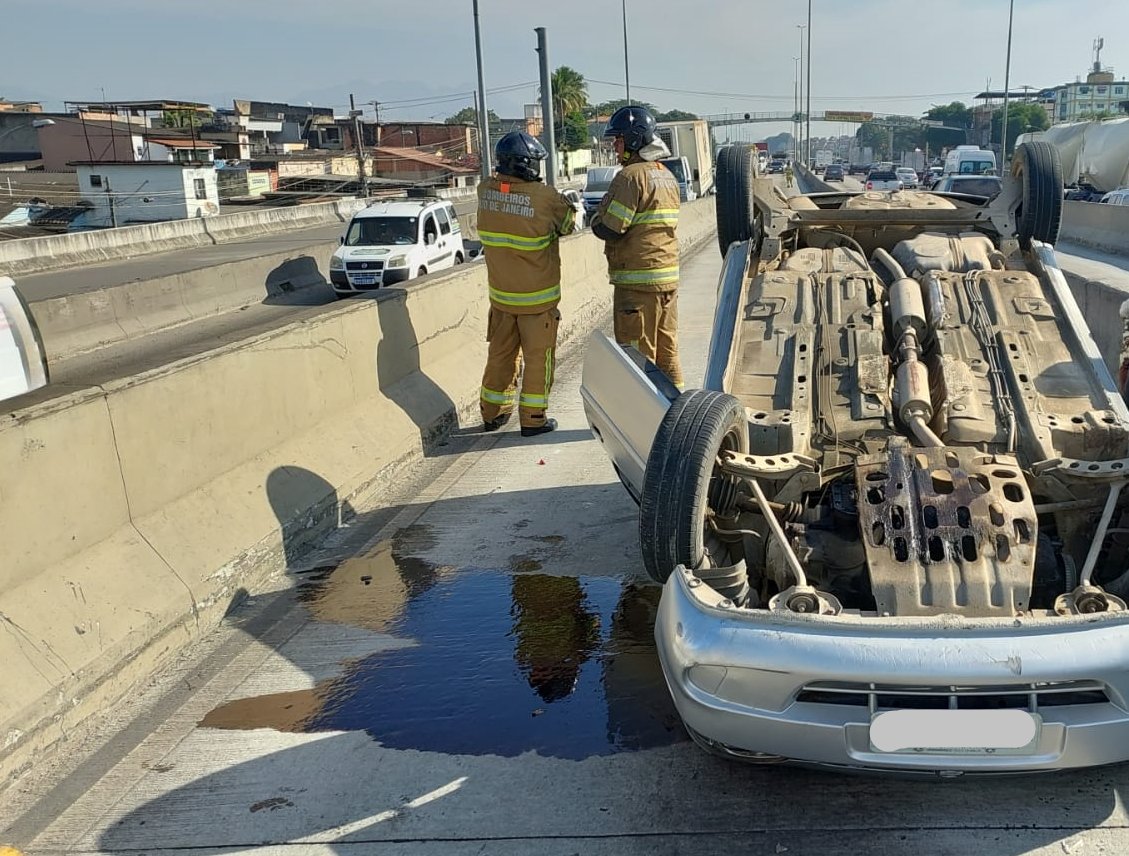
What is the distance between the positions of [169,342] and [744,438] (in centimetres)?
1379

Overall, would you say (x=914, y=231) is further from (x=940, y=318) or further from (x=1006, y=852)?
(x=1006, y=852)

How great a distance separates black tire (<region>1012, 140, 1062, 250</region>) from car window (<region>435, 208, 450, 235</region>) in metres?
15.4

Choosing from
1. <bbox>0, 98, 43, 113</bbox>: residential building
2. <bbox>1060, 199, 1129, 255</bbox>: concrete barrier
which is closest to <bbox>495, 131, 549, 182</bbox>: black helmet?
<bbox>1060, 199, 1129, 255</bbox>: concrete barrier

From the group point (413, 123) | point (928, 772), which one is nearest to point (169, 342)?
point (928, 772)

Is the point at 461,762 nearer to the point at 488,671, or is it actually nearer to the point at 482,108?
the point at 488,671

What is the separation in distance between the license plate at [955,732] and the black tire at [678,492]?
2.94 feet

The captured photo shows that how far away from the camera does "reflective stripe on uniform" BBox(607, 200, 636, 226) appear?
6953mm

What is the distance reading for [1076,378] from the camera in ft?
14.6

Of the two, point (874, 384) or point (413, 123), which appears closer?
point (874, 384)

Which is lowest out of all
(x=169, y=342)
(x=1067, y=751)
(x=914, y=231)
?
(x=169, y=342)

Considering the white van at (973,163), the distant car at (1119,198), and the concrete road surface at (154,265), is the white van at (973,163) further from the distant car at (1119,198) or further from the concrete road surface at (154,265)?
the concrete road surface at (154,265)

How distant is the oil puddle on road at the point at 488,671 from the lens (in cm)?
375

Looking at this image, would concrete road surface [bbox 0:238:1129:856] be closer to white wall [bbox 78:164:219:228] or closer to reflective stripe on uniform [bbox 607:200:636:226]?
reflective stripe on uniform [bbox 607:200:636:226]

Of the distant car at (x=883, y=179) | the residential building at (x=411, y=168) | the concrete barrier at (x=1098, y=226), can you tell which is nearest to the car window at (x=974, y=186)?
the concrete barrier at (x=1098, y=226)
